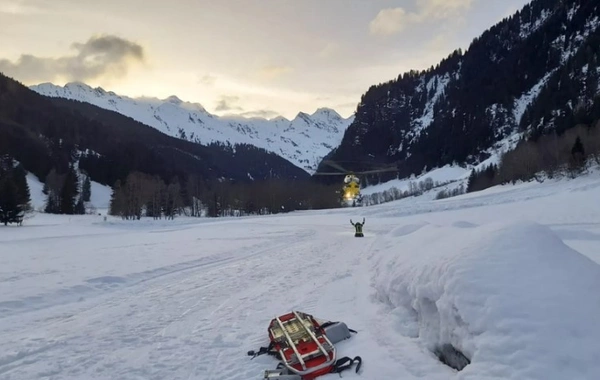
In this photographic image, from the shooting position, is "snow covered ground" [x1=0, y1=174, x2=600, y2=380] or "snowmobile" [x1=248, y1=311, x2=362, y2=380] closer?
"snow covered ground" [x1=0, y1=174, x2=600, y2=380]

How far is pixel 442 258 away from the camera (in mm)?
7152

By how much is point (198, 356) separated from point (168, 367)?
1.82 feet

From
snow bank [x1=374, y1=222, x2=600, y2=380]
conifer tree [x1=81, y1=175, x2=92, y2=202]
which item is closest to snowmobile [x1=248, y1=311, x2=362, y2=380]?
snow bank [x1=374, y1=222, x2=600, y2=380]

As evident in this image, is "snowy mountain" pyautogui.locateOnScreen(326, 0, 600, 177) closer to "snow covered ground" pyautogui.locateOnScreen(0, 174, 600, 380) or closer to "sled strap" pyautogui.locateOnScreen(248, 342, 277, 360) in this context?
"snow covered ground" pyautogui.locateOnScreen(0, 174, 600, 380)

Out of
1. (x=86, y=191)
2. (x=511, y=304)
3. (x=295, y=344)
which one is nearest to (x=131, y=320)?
(x=295, y=344)

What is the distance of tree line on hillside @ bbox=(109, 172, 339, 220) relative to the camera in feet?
290

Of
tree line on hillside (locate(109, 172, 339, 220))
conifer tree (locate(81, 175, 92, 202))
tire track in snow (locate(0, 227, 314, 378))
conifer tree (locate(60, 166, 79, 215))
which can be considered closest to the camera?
tire track in snow (locate(0, 227, 314, 378))

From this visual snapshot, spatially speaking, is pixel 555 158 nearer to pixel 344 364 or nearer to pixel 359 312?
pixel 359 312

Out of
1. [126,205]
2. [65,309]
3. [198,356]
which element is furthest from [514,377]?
[126,205]

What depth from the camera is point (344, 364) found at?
6.42m

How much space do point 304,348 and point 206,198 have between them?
357 feet

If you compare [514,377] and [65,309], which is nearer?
[514,377]

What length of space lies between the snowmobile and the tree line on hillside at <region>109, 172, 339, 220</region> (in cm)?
8473

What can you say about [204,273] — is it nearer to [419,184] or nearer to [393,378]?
[393,378]
